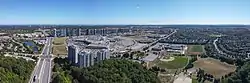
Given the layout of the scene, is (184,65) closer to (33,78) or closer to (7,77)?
(33,78)

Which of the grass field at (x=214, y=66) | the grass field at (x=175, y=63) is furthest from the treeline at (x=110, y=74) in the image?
the grass field at (x=214, y=66)

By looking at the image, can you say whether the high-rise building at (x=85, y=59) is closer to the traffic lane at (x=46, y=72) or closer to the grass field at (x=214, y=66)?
the traffic lane at (x=46, y=72)

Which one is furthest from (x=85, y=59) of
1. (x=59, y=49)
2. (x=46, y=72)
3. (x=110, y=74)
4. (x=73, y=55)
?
(x=59, y=49)

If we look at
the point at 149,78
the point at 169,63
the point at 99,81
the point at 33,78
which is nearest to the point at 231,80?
the point at 149,78

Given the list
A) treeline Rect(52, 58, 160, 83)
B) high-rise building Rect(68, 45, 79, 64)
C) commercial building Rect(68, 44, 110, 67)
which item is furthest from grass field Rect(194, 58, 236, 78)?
high-rise building Rect(68, 45, 79, 64)

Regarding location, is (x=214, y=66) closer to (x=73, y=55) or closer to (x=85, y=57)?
(x=85, y=57)

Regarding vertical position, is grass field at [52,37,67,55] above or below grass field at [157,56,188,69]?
above

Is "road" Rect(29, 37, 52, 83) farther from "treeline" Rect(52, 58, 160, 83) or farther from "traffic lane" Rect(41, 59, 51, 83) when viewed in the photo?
"treeline" Rect(52, 58, 160, 83)
